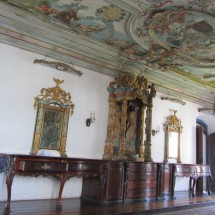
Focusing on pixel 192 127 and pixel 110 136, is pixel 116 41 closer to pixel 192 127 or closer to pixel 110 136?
pixel 110 136

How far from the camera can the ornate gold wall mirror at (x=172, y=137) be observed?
7797mm

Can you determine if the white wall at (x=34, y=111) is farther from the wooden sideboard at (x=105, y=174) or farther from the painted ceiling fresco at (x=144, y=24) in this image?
the painted ceiling fresco at (x=144, y=24)

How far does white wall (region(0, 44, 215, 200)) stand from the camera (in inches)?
194

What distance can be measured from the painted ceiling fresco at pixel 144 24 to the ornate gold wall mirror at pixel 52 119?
4.84 ft

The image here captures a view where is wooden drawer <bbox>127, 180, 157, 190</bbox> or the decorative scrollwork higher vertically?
the decorative scrollwork

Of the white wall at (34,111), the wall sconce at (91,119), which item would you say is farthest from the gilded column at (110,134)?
the wall sconce at (91,119)

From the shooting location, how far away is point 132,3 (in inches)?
168

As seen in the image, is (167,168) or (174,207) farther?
(167,168)

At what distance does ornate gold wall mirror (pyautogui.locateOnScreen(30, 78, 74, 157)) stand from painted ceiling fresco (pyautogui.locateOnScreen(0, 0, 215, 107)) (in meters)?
1.48

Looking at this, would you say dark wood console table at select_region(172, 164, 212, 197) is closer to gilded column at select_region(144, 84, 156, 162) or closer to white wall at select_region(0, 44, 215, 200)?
gilded column at select_region(144, 84, 156, 162)

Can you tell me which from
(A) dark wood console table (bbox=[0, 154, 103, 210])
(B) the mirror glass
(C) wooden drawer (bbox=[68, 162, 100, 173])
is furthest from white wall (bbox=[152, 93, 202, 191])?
(A) dark wood console table (bbox=[0, 154, 103, 210])

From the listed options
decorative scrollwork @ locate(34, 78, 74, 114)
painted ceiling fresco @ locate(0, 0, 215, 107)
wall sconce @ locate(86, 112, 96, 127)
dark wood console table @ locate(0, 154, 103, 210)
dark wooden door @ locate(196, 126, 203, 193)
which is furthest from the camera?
dark wooden door @ locate(196, 126, 203, 193)

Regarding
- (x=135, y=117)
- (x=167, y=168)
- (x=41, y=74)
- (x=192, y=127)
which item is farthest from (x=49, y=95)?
(x=192, y=127)

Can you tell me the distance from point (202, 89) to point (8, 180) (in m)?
7.04
